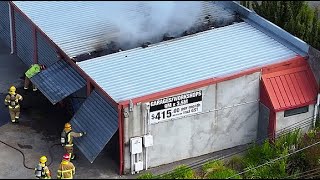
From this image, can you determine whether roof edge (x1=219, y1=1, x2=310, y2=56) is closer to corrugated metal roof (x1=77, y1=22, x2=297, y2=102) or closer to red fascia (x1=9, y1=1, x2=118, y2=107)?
corrugated metal roof (x1=77, y1=22, x2=297, y2=102)

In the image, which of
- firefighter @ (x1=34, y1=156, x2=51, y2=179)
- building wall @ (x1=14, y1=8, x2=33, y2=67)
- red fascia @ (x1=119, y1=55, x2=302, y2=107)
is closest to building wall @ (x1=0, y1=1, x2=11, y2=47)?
building wall @ (x1=14, y1=8, x2=33, y2=67)

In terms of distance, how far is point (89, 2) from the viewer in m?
23.2

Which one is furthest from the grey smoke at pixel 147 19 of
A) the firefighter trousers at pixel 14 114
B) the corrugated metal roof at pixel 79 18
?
the firefighter trousers at pixel 14 114

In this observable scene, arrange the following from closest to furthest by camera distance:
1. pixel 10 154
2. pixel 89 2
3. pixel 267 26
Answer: pixel 10 154
pixel 267 26
pixel 89 2

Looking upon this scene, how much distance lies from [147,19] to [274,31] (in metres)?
3.98

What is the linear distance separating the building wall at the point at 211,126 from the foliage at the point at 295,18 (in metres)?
4.88

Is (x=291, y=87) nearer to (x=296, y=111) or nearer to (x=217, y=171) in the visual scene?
(x=296, y=111)

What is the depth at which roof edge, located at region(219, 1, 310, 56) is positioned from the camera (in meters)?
19.5

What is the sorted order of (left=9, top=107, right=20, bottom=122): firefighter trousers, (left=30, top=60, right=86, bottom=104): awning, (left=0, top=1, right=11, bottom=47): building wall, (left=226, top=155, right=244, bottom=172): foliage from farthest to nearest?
(left=0, top=1, right=11, bottom=47): building wall < (left=9, top=107, right=20, bottom=122): firefighter trousers < (left=30, top=60, right=86, bottom=104): awning < (left=226, top=155, right=244, bottom=172): foliage

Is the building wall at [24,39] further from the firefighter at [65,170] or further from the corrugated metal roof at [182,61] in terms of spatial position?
the firefighter at [65,170]

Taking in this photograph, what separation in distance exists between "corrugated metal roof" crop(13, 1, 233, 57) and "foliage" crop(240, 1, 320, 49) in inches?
95.8

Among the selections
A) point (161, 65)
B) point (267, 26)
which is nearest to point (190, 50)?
point (161, 65)

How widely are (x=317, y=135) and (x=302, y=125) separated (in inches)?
18.9

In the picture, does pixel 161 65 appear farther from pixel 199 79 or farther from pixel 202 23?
pixel 202 23
